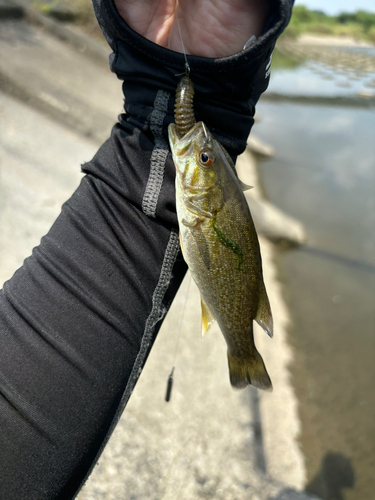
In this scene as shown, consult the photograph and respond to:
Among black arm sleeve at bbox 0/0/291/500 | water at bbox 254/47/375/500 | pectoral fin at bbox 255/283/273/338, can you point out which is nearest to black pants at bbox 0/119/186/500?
black arm sleeve at bbox 0/0/291/500

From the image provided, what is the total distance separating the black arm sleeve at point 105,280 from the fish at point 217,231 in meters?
0.06

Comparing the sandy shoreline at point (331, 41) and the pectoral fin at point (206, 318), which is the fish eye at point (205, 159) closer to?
the pectoral fin at point (206, 318)

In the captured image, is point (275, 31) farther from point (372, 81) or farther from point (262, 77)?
point (372, 81)

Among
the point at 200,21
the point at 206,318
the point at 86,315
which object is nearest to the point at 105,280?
the point at 86,315

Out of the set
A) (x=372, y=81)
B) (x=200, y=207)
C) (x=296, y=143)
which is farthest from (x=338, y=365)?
(x=372, y=81)

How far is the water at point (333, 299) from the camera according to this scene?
119 inches

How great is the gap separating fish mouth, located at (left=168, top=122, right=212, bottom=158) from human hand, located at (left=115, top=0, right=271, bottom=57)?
9.9 inches

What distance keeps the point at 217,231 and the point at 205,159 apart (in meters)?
0.23

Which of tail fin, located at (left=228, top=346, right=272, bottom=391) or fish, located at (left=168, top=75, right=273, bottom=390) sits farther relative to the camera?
tail fin, located at (left=228, top=346, right=272, bottom=391)

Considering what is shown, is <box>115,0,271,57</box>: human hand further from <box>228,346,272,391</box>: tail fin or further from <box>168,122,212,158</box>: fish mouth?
<box>228,346,272,391</box>: tail fin

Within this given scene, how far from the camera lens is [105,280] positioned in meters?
1.10

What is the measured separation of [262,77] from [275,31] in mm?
212

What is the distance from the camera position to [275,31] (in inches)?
40.3

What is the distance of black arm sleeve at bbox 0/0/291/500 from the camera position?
958 millimetres
